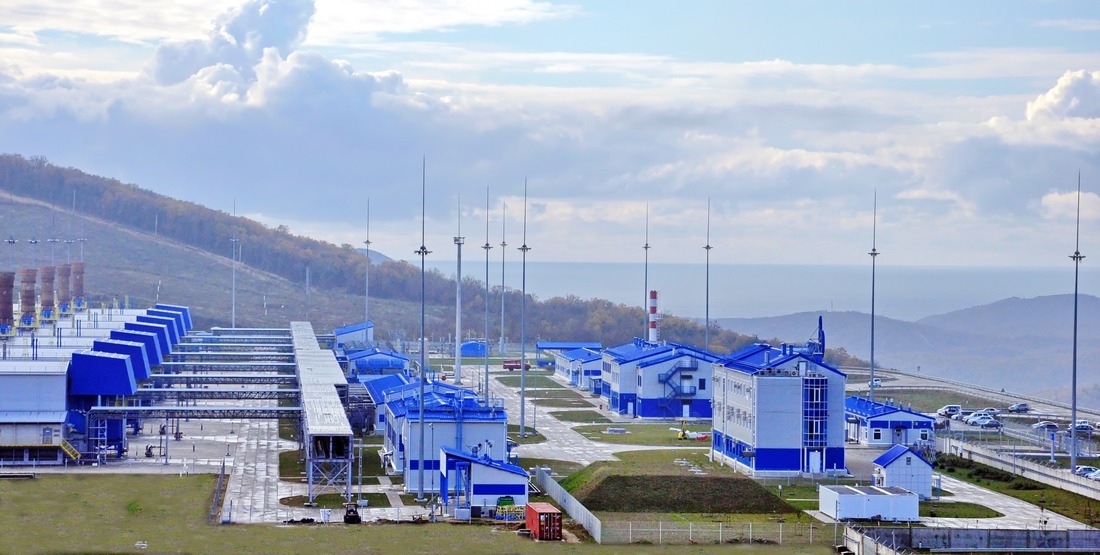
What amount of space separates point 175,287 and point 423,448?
415ft

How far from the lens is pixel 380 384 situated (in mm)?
75750

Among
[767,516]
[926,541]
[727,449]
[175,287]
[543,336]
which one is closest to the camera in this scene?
[926,541]

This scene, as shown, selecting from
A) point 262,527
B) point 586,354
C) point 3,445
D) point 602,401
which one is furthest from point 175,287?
point 262,527

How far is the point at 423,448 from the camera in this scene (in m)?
52.7

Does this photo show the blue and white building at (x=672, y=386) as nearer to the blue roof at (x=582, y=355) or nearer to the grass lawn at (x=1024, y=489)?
the blue roof at (x=582, y=355)

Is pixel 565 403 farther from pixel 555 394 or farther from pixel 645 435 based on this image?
pixel 645 435

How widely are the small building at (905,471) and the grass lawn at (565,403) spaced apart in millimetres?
37791

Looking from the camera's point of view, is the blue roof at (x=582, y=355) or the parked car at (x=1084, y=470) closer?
the parked car at (x=1084, y=470)

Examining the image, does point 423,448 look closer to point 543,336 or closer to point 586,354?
point 586,354

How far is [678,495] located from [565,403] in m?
41.8

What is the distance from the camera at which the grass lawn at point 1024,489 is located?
5181cm

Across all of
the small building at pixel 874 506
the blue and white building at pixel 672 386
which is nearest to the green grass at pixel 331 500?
the small building at pixel 874 506

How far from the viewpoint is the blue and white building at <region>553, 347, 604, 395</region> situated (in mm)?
102188

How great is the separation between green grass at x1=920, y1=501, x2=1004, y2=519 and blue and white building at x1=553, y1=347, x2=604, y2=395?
44346 mm
